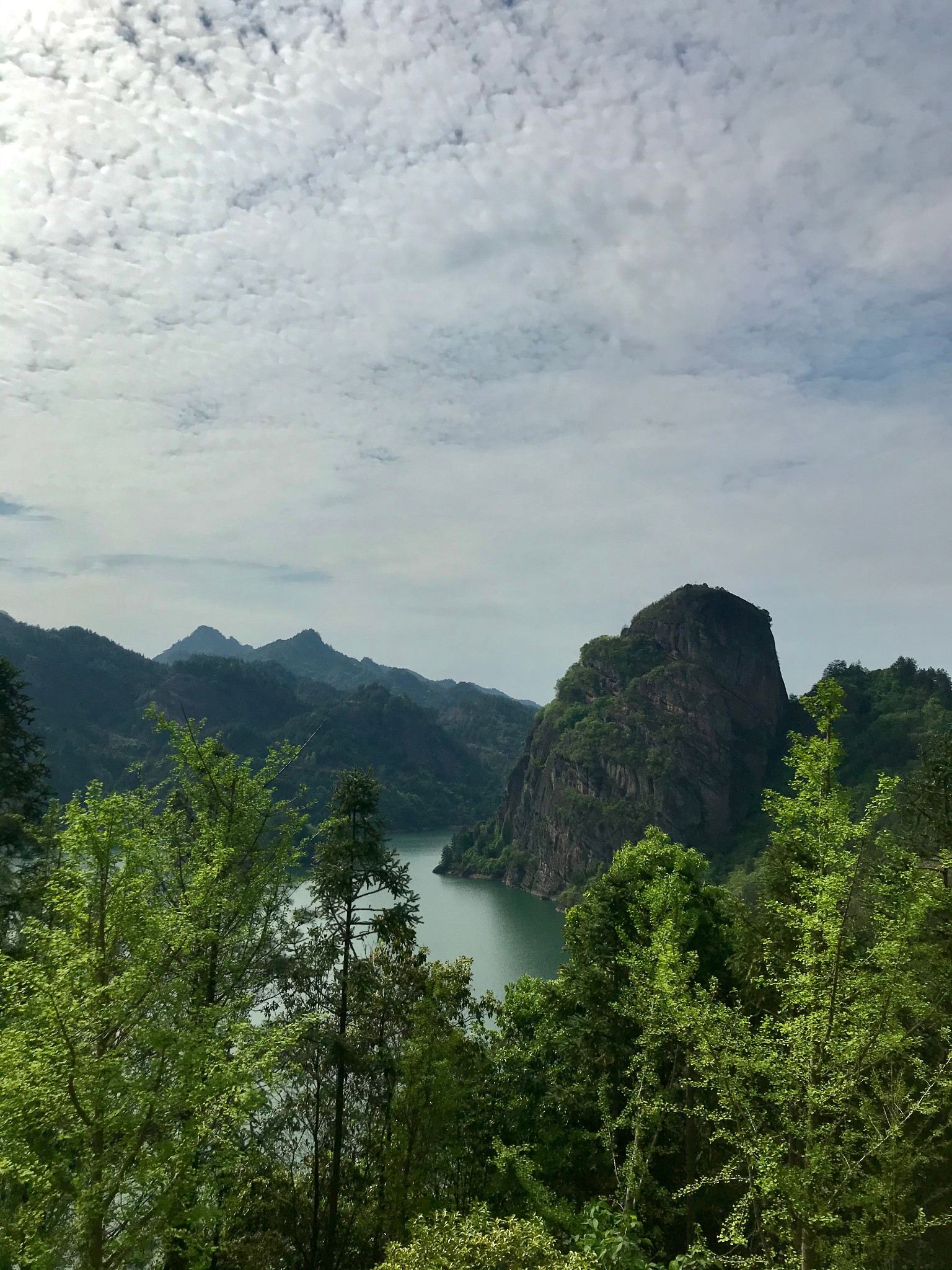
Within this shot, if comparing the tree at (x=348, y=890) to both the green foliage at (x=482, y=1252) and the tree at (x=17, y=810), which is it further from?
the green foliage at (x=482, y=1252)

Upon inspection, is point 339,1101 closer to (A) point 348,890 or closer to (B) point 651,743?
(A) point 348,890

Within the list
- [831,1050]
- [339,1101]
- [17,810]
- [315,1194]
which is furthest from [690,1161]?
[17,810]

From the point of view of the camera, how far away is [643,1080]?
12.9m

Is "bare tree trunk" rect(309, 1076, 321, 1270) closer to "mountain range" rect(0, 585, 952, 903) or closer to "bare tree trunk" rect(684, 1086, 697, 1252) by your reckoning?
"bare tree trunk" rect(684, 1086, 697, 1252)

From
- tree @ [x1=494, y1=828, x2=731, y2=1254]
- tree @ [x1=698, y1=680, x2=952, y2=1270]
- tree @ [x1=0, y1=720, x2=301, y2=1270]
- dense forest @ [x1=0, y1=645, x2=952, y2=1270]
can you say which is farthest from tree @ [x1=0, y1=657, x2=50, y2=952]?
tree @ [x1=698, y1=680, x2=952, y2=1270]

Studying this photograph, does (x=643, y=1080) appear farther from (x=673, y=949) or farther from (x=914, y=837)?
(x=914, y=837)

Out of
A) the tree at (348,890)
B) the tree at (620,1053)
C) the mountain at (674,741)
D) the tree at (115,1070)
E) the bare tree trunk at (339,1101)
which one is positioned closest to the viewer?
the tree at (115,1070)

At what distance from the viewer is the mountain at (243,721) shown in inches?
5517

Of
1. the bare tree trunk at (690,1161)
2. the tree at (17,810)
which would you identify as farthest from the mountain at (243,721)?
the bare tree trunk at (690,1161)

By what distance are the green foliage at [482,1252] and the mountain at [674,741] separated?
73933mm

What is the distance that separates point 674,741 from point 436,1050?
288ft

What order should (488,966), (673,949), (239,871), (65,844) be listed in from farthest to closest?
(488,966)
(239,871)
(673,949)
(65,844)

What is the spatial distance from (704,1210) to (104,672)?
176725 mm

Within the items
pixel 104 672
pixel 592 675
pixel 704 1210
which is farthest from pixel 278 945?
pixel 104 672
